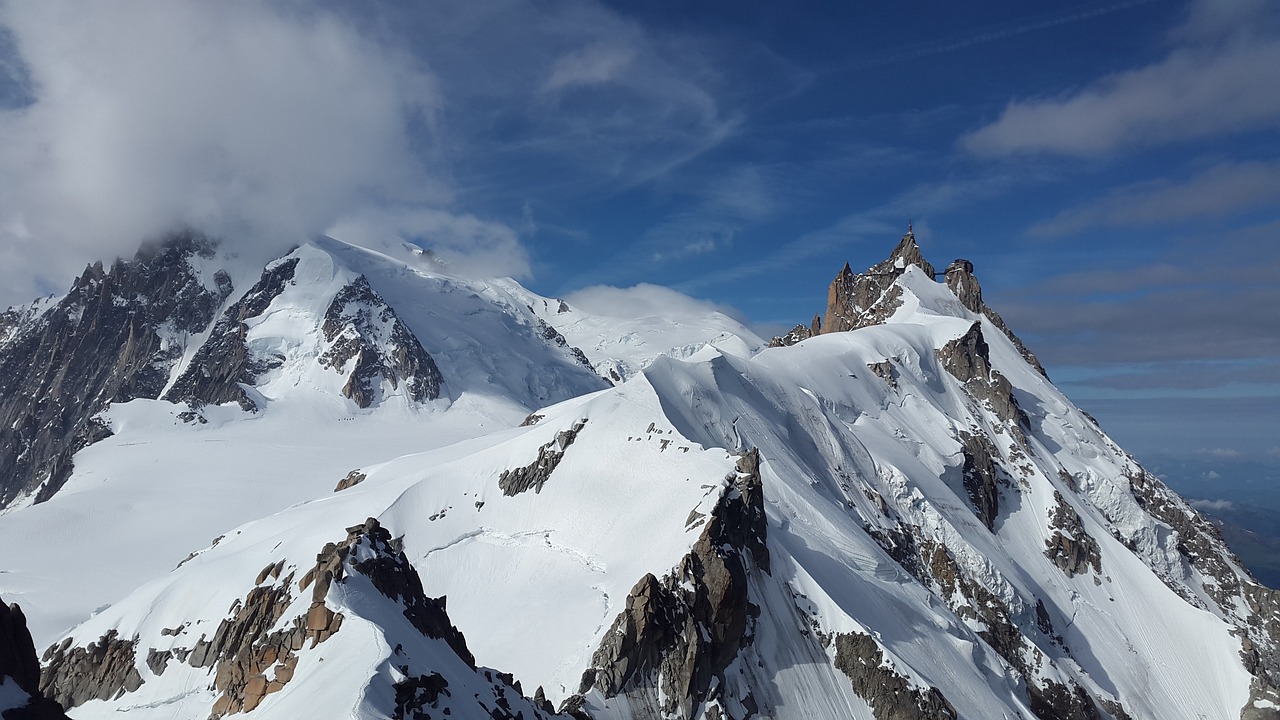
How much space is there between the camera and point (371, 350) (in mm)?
178750

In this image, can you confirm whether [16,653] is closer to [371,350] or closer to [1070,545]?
[1070,545]

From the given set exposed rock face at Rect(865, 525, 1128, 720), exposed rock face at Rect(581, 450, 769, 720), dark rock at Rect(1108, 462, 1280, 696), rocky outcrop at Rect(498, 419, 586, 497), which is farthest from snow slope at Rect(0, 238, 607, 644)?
dark rock at Rect(1108, 462, 1280, 696)

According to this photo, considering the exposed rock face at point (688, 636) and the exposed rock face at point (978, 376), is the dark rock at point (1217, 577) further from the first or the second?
the exposed rock face at point (688, 636)

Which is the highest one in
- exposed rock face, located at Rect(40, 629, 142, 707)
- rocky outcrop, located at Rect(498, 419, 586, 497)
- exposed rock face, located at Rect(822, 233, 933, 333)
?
exposed rock face, located at Rect(822, 233, 933, 333)

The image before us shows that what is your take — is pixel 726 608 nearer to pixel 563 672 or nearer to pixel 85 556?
pixel 563 672

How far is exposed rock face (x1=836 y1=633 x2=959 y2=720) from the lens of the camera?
50.7m

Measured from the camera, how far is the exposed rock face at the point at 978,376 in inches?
5021

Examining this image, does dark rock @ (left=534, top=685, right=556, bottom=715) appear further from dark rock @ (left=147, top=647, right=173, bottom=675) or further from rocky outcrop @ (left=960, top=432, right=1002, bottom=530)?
rocky outcrop @ (left=960, top=432, right=1002, bottom=530)

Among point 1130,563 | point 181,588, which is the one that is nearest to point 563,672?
point 181,588

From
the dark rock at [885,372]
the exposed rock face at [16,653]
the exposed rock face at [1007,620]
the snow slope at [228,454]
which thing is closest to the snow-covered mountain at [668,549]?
the exposed rock face at [1007,620]

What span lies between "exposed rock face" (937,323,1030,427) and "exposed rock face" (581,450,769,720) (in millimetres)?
92087

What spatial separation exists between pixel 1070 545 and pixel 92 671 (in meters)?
107

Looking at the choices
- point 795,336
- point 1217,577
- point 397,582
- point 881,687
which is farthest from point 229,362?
point 1217,577

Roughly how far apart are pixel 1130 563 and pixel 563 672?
3782 inches
